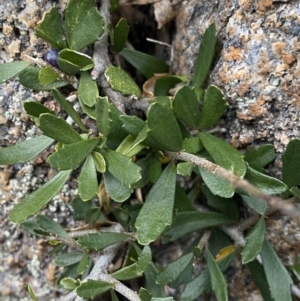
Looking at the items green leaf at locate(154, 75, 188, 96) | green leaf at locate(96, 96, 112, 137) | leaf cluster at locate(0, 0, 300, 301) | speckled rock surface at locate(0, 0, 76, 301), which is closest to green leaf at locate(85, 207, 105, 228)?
leaf cluster at locate(0, 0, 300, 301)

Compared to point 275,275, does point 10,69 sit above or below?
above

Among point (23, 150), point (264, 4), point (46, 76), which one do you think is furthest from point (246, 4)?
point (23, 150)

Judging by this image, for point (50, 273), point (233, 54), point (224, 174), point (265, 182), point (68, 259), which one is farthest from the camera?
point (50, 273)

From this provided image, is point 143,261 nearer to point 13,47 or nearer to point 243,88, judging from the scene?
point 243,88

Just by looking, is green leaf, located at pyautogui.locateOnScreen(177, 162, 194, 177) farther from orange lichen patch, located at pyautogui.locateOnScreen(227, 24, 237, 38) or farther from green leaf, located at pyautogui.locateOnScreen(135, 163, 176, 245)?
orange lichen patch, located at pyautogui.locateOnScreen(227, 24, 237, 38)

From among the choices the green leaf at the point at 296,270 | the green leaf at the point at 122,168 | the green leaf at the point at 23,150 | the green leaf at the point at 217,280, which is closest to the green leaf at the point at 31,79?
the green leaf at the point at 23,150

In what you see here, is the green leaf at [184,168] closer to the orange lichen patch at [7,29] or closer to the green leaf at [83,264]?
the green leaf at [83,264]

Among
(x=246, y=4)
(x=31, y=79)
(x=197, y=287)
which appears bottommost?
(x=197, y=287)

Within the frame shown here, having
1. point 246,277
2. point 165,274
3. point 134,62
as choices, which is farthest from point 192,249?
point 134,62
